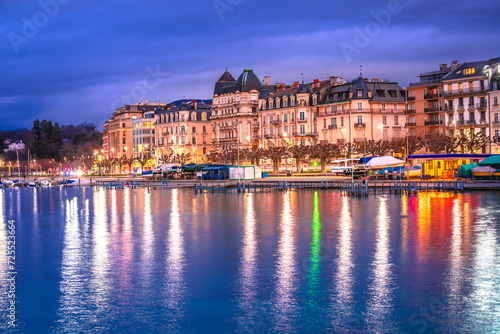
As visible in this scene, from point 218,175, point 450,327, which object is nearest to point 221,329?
point 450,327

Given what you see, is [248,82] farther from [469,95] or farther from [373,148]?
[469,95]

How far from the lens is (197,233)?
122ft

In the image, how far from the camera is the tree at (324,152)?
104m

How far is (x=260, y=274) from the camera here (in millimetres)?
24797

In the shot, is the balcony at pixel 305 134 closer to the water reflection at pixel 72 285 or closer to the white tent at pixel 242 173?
the white tent at pixel 242 173

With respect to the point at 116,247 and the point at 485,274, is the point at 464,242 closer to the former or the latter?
the point at 485,274

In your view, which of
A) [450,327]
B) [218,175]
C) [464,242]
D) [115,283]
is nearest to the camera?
[450,327]

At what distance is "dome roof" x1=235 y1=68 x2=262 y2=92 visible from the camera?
143 metres

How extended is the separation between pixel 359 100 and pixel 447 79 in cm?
1532

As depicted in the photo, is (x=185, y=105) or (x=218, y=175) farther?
(x=185, y=105)

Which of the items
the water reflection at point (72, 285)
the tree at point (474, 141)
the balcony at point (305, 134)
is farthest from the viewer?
the balcony at point (305, 134)

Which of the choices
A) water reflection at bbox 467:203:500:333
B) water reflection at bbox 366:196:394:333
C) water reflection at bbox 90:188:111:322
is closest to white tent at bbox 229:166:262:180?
water reflection at bbox 90:188:111:322

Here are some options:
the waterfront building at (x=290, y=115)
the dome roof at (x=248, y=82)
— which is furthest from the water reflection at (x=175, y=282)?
the dome roof at (x=248, y=82)

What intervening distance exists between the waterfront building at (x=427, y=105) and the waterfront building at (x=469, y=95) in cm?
247
